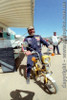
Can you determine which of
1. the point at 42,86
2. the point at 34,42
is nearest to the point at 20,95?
the point at 42,86

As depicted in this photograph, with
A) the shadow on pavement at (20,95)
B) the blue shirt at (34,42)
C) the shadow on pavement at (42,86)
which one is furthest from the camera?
the blue shirt at (34,42)

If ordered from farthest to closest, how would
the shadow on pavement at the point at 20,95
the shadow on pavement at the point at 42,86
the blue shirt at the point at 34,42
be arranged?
the blue shirt at the point at 34,42
the shadow on pavement at the point at 42,86
the shadow on pavement at the point at 20,95

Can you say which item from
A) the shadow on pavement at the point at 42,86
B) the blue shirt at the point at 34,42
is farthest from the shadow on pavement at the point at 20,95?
the blue shirt at the point at 34,42

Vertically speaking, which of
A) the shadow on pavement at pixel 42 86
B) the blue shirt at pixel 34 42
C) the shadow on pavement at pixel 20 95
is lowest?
the shadow on pavement at pixel 20 95

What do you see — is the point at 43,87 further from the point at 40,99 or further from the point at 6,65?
the point at 6,65

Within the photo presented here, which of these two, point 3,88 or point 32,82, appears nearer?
point 3,88

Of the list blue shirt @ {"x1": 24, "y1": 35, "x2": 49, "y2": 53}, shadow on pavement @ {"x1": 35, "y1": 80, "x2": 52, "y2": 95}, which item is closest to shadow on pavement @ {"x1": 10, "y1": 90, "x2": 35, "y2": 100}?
shadow on pavement @ {"x1": 35, "y1": 80, "x2": 52, "y2": 95}

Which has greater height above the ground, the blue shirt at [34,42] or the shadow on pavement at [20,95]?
the blue shirt at [34,42]

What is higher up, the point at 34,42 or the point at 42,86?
the point at 34,42

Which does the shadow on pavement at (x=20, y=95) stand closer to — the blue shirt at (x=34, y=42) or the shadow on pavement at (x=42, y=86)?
the shadow on pavement at (x=42, y=86)

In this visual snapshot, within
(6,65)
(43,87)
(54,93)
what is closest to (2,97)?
(43,87)

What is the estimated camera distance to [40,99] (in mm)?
1838

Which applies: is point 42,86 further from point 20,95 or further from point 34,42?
point 34,42

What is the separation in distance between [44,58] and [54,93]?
81cm
